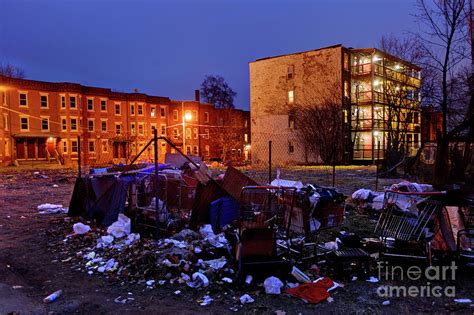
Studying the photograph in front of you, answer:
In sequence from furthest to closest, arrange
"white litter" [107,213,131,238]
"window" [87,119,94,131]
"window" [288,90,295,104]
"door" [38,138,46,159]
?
"window" [87,119,94,131] < "door" [38,138,46,159] < "window" [288,90,295,104] < "white litter" [107,213,131,238]

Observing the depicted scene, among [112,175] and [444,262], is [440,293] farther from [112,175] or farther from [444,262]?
[112,175]

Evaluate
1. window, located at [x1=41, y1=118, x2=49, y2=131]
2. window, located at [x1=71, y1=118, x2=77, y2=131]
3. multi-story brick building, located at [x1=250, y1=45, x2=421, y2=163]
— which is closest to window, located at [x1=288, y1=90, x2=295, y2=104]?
multi-story brick building, located at [x1=250, y1=45, x2=421, y2=163]

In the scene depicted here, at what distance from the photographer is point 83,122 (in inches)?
1877

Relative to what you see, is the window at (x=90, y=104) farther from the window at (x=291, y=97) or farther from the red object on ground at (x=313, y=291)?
the red object on ground at (x=313, y=291)

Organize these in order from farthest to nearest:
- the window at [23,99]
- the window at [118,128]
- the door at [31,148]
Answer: the window at [118,128] < the door at [31,148] < the window at [23,99]

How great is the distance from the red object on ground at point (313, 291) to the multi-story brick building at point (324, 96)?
97.1 feet

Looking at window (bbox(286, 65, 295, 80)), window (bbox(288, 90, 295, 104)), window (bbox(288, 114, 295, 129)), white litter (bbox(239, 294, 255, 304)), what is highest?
window (bbox(286, 65, 295, 80))

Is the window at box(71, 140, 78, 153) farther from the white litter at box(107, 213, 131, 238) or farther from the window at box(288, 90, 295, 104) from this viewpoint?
the white litter at box(107, 213, 131, 238)

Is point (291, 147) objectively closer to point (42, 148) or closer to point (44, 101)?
point (42, 148)

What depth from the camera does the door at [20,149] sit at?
140ft

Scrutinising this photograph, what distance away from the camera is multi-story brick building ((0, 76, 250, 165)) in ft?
139

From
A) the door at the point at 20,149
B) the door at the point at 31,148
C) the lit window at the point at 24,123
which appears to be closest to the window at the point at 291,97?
the door at the point at 31,148

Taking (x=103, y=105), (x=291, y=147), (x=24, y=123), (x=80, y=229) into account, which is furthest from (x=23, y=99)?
(x=80, y=229)

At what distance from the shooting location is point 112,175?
8.60 m
